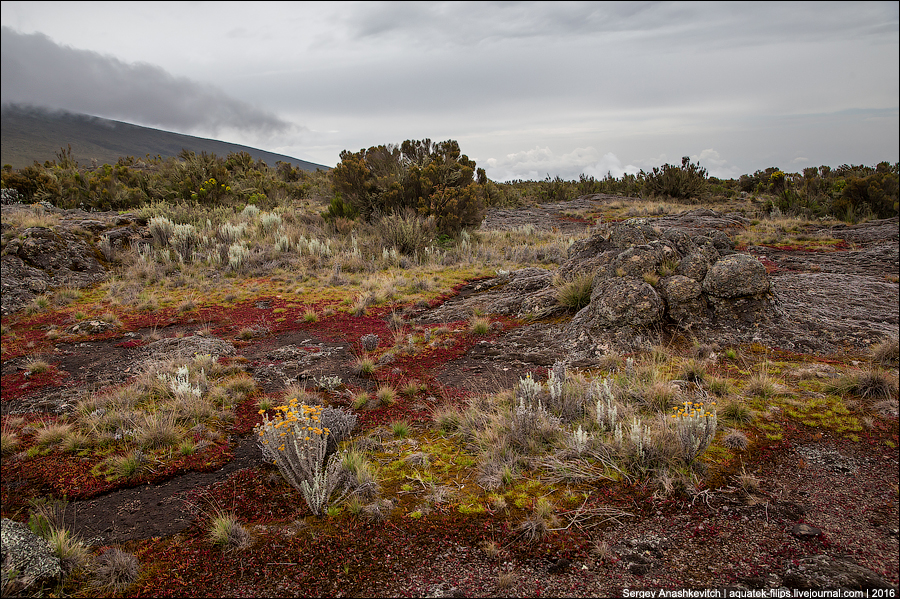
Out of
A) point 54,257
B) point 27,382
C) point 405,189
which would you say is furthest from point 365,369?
point 405,189

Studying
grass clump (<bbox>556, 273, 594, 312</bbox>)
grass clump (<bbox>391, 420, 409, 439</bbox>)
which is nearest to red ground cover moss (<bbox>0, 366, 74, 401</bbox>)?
grass clump (<bbox>391, 420, 409, 439</bbox>)

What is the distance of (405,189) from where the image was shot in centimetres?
1738

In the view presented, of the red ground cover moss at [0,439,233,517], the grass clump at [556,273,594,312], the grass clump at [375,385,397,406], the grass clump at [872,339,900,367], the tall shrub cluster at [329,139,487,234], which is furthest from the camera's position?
the tall shrub cluster at [329,139,487,234]

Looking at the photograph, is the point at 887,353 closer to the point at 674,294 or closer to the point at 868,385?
the point at 868,385

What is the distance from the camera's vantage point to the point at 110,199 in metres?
19.5

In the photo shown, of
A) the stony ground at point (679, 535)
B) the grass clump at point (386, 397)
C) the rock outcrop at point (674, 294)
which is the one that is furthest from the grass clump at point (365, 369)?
the rock outcrop at point (674, 294)

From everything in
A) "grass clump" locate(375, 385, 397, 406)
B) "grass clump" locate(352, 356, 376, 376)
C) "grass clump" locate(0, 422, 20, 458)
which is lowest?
"grass clump" locate(0, 422, 20, 458)

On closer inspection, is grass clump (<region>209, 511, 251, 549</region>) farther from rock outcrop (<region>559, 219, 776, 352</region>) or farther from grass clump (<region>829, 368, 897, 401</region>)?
grass clump (<region>829, 368, 897, 401</region>)

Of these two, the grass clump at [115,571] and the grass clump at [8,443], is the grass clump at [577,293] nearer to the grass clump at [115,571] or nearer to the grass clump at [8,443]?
the grass clump at [115,571]

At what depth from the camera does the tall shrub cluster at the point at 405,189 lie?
55.4 ft

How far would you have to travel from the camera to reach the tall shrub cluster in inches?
664

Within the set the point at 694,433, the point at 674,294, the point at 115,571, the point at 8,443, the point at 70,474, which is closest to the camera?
the point at 115,571

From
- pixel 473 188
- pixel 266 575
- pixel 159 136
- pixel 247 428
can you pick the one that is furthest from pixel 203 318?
pixel 159 136

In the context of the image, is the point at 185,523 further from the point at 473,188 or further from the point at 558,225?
the point at 558,225
